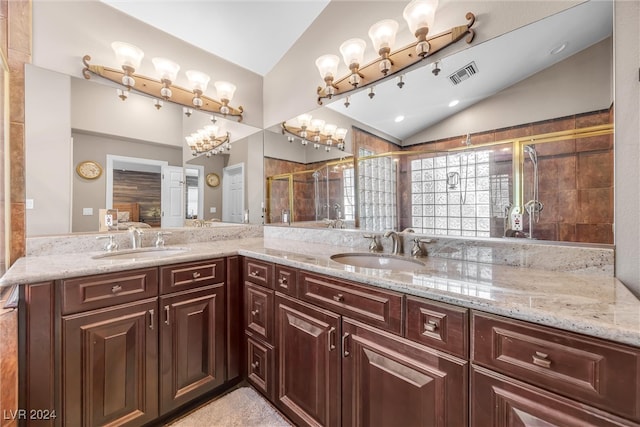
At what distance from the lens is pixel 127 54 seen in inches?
73.2

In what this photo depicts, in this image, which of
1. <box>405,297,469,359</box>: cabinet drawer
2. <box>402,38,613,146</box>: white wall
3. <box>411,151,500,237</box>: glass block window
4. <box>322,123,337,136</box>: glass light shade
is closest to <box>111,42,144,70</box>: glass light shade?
<box>322,123,337,136</box>: glass light shade

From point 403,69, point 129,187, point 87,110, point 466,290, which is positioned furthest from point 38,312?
point 403,69

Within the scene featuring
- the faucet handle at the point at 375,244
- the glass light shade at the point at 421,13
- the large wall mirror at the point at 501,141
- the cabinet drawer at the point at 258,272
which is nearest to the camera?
the large wall mirror at the point at 501,141

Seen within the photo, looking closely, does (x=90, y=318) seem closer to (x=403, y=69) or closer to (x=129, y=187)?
(x=129, y=187)

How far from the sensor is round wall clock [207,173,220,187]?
246 centimetres

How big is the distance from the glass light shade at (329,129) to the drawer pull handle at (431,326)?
5.51 ft

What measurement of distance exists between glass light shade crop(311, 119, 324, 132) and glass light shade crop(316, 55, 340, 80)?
35 centimetres

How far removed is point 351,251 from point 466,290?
37.5 inches

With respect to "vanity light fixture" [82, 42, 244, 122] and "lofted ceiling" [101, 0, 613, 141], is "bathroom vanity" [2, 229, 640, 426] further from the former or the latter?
"vanity light fixture" [82, 42, 244, 122]

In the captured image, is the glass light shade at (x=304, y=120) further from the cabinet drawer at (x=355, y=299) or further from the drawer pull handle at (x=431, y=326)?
the drawer pull handle at (x=431, y=326)

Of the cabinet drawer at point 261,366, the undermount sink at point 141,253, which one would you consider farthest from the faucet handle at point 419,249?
the undermount sink at point 141,253

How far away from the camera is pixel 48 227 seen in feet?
5.47

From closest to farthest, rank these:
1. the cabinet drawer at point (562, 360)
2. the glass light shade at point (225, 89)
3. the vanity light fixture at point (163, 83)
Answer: the cabinet drawer at point (562, 360)
the vanity light fixture at point (163, 83)
the glass light shade at point (225, 89)

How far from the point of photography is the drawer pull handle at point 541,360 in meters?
0.71
